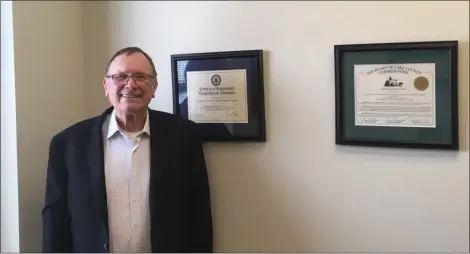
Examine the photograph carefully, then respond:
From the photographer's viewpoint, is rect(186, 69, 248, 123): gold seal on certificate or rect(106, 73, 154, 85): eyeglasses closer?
rect(106, 73, 154, 85): eyeglasses

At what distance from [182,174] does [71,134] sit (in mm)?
397

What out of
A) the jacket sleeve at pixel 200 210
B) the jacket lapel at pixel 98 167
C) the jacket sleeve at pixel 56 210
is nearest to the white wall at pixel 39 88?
the jacket sleeve at pixel 56 210

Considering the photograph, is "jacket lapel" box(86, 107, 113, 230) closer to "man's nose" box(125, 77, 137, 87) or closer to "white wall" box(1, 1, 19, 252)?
"man's nose" box(125, 77, 137, 87)

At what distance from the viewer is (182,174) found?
167 centimetres

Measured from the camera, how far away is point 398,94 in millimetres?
1501

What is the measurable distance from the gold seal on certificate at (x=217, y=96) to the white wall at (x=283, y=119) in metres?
0.09

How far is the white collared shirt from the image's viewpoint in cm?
160

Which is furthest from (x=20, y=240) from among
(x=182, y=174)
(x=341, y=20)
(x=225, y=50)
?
(x=341, y=20)

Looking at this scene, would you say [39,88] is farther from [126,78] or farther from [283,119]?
[283,119]

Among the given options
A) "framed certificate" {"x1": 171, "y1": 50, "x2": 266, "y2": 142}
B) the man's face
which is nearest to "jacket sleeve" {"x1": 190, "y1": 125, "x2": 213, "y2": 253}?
"framed certificate" {"x1": 171, "y1": 50, "x2": 266, "y2": 142}

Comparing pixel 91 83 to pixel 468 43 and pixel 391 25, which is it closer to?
→ pixel 391 25

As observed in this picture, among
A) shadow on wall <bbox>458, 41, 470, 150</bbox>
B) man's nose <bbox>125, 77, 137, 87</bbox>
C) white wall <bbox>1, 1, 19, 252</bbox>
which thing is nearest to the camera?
shadow on wall <bbox>458, 41, 470, 150</bbox>

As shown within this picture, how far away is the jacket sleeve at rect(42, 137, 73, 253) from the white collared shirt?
17cm

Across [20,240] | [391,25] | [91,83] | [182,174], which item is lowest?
[20,240]
